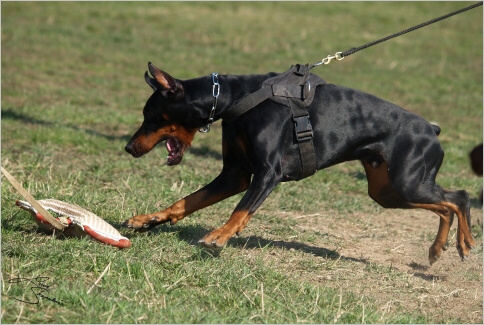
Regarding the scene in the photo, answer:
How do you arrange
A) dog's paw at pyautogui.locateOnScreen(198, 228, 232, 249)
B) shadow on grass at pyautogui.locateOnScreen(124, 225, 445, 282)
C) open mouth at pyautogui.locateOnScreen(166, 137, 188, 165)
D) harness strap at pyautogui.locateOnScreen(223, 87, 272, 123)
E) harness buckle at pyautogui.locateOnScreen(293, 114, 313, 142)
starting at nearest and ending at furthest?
dog's paw at pyautogui.locateOnScreen(198, 228, 232, 249)
harness strap at pyautogui.locateOnScreen(223, 87, 272, 123)
harness buckle at pyautogui.locateOnScreen(293, 114, 313, 142)
open mouth at pyautogui.locateOnScreen(166, 137, 188, 165)
shadow on grass at pyautogui.locateOnScreen(124, 225, 445, 282)

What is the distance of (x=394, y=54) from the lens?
54.8 feet

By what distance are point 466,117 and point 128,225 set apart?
815 cm

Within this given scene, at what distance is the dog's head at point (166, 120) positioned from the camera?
5328 mm

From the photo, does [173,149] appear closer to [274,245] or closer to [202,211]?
[274,245]

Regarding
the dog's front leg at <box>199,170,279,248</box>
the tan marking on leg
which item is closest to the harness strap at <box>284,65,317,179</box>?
the dog's front leg at <box>199,170,279,248</box>

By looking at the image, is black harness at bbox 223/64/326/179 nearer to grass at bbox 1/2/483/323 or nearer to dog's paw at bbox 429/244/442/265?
grass at bbox 1/2/483/323

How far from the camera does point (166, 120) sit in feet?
17.8

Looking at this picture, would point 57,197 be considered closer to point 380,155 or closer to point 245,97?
point 245,97

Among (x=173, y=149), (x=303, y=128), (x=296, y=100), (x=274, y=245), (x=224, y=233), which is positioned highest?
(x=296, y=100)

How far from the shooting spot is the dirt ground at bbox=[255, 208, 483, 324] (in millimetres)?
5066

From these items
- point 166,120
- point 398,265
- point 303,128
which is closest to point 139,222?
point 166,120

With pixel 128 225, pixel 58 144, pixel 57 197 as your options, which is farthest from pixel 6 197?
pixel 58 144

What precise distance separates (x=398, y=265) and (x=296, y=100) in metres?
1.53

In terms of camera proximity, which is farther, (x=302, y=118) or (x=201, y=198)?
(x=201, y=198)
